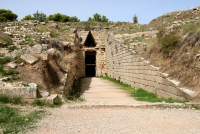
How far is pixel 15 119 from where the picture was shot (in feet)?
16.9

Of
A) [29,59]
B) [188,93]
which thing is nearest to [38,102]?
[29,59]

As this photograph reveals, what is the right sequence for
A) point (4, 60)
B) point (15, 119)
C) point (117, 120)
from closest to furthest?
point (15, 119) < point (117, 120) < point (4, 60)

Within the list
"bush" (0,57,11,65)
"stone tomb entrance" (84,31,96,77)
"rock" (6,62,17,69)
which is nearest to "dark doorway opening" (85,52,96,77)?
"stone tomb entrance" (84,31,96,77)

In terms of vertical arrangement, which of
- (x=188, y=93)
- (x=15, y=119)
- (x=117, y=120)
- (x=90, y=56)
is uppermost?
(x=90, y=56)

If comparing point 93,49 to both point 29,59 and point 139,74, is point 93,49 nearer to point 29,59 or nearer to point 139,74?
point 139,74

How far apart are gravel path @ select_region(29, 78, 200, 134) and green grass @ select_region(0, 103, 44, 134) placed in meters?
0.25

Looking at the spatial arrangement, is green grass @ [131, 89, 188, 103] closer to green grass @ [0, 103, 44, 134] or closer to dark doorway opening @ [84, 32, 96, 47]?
green grass @ [0, 103, 44, 134]

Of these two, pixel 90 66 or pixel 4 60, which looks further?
pixel 90 66

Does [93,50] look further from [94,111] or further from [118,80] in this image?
[94,111]

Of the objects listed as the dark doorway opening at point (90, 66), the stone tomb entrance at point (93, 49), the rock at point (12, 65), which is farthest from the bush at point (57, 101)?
the dark doorway opening at point (90, 66)

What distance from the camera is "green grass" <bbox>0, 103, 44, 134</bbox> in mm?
4610

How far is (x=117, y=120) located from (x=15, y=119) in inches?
93.0

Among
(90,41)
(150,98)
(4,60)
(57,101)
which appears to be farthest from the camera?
(90,41)

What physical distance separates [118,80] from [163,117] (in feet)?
39.4
